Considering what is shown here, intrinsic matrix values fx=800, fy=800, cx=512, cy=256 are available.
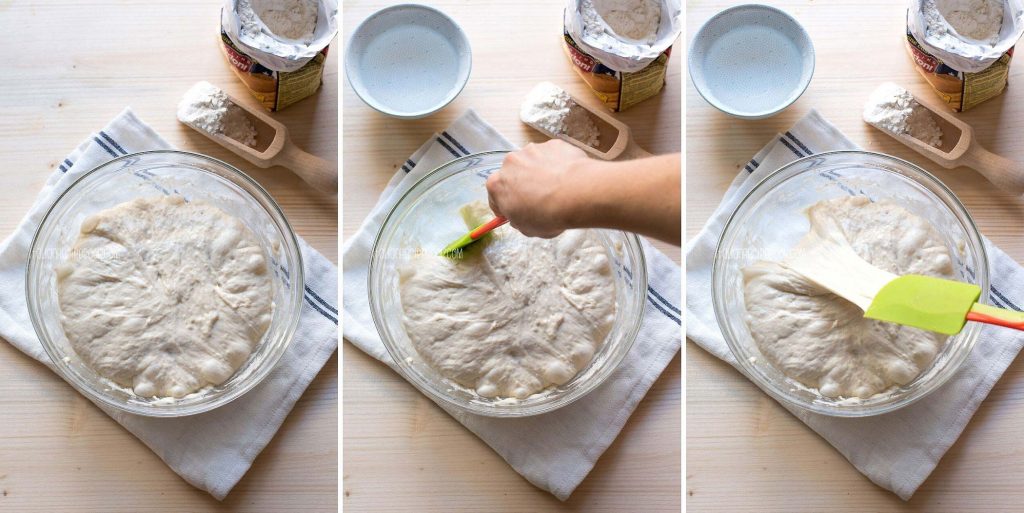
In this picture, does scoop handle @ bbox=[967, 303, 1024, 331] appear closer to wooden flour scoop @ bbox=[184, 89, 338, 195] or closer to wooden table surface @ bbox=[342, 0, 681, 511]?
wooden table surface @ bbox=[342, 0, 681, 511]

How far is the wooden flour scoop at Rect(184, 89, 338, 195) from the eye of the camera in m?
1.11

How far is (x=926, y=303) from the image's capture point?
34.0 inches

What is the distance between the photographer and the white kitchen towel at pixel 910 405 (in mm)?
1111

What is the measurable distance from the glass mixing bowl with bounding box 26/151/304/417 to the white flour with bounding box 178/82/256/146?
56mm

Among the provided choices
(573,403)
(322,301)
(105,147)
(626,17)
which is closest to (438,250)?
(322,301)

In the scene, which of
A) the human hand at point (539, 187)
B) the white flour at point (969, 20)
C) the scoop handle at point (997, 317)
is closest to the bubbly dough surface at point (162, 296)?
the human hand at point (539, 187)

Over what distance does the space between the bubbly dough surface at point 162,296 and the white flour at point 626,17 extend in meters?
0.56

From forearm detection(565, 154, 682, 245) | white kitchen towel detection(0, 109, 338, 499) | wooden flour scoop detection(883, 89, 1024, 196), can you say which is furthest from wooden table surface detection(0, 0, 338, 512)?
wooden flour scoop detection(883, 89, 1024, 196)

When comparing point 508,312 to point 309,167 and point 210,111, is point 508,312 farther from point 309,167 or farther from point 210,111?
point 210,111

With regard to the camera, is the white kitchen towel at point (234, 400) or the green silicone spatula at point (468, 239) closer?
the green silicone spatula at point (468, 239)

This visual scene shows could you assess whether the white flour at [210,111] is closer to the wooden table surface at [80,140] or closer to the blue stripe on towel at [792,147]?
the wooden table surface at [80,140]

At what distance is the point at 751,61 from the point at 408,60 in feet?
1.56

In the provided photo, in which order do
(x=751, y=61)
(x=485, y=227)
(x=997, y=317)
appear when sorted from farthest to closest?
(x=751, y=61)
(x=485, y=227)
(x=997, y=317)

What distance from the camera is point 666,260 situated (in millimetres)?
1127
